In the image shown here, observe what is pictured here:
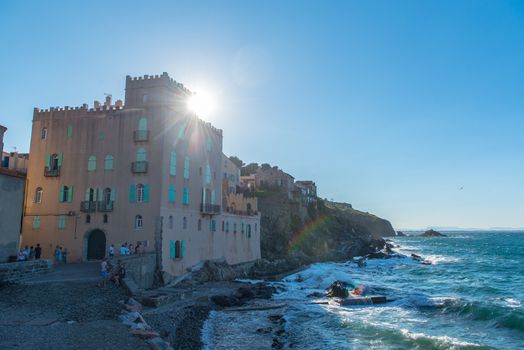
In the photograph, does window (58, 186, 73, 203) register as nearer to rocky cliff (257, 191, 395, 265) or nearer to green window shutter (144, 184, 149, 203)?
green window shutter (144, 184, 149, 203)

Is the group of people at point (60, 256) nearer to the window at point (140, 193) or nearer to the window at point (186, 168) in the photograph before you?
the window at point (140, 193)

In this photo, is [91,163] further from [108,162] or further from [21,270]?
[21,270]

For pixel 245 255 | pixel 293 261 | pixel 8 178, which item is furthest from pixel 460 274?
pixel 8 178

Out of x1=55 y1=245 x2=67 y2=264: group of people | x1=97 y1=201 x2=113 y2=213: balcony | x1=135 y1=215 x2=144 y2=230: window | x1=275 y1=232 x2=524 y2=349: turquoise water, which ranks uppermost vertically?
x1=97 y1=201 x2=113 y2=213: balcony

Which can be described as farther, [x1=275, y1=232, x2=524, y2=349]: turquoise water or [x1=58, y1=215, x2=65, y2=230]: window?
[x1=58, y1=215, x2=65, y2=230]: window

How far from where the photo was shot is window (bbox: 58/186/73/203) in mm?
31812

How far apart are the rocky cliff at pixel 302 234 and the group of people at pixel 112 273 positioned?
31.8m

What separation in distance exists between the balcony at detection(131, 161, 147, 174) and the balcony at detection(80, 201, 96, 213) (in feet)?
13.0

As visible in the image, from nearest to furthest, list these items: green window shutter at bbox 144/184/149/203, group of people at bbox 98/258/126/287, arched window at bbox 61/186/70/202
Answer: group of people at bbox 98/258/126/287 < green window shutter at bbox 144/184/149/203 < arched window at bbox 61/186/70/202

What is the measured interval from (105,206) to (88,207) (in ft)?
4.74

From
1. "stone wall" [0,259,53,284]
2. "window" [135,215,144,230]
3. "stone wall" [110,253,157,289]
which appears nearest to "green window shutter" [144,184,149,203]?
"window" [135,215,144,230]

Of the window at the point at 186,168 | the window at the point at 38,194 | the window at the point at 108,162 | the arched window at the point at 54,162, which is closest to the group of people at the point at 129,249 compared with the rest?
the window at the point at 108,162

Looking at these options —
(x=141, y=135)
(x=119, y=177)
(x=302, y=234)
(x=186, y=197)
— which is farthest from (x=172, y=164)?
(x=302, y=234)

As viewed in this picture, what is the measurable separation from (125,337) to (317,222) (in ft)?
213
